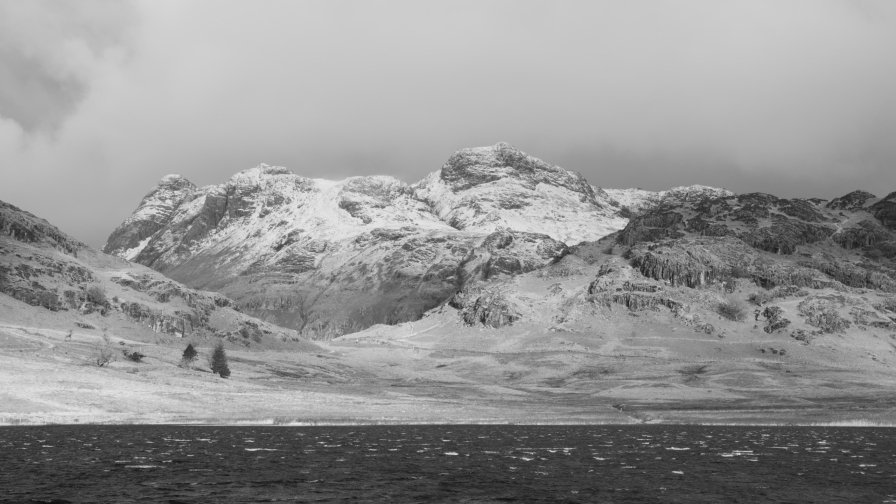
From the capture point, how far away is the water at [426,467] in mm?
43562

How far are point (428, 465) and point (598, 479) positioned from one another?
13.4m

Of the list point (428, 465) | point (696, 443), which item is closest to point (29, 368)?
point (428, 465)

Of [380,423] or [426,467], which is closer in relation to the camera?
[426,467]

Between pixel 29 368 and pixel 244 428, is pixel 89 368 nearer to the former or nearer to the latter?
pixel 29 368

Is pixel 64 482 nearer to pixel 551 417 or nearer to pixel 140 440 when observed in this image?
pixel 140 440

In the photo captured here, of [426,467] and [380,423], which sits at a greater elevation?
[426,467]

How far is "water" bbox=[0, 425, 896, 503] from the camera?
4356 cm

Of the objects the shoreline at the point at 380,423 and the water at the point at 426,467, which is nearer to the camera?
the water at the point at 426,467

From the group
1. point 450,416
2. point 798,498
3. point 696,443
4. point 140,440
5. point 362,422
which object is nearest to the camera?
point 798,498

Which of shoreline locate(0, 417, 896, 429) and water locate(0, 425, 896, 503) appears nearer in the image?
water locate(0, 425, 896, 503)

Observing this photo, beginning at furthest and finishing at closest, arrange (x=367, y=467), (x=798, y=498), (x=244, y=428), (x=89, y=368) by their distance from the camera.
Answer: (x=89, y=368), (x=244, y=428), (x=367, y=467), (x=798, y=498)

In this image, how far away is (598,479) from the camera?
168 ft

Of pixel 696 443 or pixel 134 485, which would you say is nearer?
pixel 134 485

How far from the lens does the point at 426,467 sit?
187 feet
